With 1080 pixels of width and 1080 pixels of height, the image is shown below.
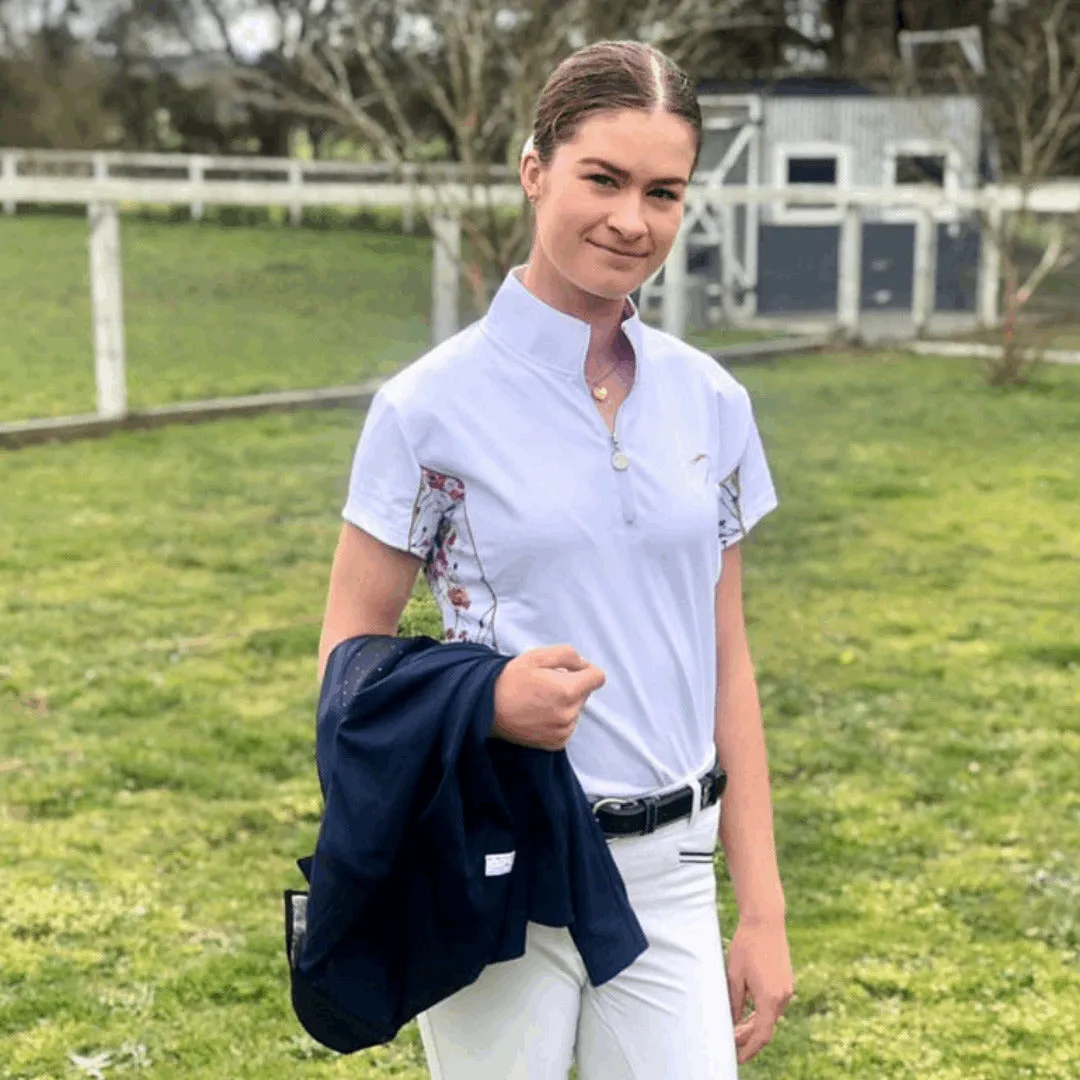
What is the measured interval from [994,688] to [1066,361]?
11.9 m

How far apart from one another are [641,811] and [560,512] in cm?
35

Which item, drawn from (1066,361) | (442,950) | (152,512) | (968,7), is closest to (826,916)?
(442,950)

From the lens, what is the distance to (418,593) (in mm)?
Result: 2215

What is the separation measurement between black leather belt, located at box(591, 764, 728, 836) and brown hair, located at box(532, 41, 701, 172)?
2.29 ft

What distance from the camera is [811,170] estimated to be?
78.3ft

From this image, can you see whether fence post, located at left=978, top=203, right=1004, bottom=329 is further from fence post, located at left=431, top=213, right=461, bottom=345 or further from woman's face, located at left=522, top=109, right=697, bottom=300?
woman's face, located at left=522, top=109, right=697, bottom=300

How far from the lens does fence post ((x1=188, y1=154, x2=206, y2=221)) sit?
2949cm

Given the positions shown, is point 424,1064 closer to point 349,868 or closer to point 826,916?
point 826,916

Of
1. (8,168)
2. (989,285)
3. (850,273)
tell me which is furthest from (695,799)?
(8,168)

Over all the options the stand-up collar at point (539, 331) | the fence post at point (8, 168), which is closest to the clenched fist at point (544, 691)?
the stand-up collar at point (539, 331)

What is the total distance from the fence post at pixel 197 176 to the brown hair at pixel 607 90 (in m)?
27.8

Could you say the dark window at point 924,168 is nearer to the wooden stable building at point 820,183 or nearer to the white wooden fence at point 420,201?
the wooden stable building at point 820,183

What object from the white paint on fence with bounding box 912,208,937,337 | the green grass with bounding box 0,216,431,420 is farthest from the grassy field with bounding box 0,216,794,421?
the white paint on fence with bounding box 912,208,937,337

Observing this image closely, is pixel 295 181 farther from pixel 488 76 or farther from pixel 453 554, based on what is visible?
pixel 453 554
